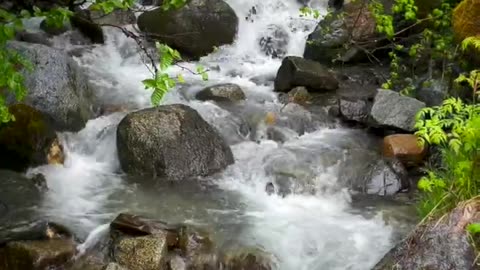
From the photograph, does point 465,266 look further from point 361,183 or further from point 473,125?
point 361,183

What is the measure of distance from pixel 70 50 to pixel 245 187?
17.0 ft

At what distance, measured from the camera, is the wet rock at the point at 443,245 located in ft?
12.6

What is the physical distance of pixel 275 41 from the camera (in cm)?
1184

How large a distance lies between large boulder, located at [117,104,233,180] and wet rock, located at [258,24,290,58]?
462 cm

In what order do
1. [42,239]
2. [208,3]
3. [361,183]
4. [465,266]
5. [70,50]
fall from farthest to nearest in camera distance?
[208,3]
[70,50]
[361,183]
[42,239]
[465,266]

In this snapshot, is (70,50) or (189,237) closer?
(189,237)

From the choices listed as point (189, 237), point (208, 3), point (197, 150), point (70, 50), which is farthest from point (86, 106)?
point (208, 3)

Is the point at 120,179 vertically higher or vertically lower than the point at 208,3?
lower

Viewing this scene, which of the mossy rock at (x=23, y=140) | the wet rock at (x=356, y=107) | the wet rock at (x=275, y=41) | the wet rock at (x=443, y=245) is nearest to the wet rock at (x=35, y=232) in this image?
the mossy rock at (x=23, y=140)

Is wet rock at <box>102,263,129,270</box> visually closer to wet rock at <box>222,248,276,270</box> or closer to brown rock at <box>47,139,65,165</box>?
wet rock at <box>222,248,276,270</box>

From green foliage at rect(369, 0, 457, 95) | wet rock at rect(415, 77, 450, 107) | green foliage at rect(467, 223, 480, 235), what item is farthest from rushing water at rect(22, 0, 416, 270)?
green foliage at rect(467, 223, 480, 235)

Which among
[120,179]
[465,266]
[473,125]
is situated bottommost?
[120,179]

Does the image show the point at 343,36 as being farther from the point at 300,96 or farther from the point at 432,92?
the point at 432,92

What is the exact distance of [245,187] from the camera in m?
6.99
